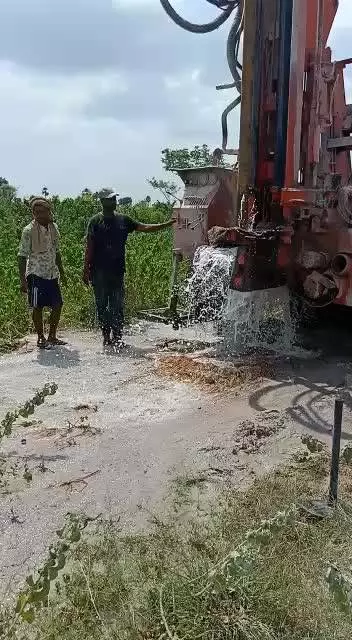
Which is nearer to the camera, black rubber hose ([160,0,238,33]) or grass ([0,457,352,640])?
grass ([0,457,352,640])

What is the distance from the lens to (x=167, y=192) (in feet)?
20.7

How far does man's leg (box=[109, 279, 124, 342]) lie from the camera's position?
6.55 metres

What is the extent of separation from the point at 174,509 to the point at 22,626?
40.3 inches

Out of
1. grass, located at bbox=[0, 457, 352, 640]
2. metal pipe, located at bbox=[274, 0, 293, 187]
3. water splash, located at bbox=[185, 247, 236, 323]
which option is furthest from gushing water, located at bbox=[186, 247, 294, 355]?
grass, located at bbox=[0, 457, 352, 640]

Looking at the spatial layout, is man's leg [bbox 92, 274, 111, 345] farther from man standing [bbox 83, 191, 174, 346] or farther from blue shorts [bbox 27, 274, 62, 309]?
blue shorts [bbox 27, 274, 62, 309]

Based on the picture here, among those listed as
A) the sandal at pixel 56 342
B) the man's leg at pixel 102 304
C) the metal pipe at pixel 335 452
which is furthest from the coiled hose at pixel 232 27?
the metal pipe at pixel 335 452

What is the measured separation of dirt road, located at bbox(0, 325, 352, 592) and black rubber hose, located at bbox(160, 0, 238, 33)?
292 cm

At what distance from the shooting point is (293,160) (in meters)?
5.06

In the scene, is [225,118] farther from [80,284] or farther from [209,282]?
[80,284]

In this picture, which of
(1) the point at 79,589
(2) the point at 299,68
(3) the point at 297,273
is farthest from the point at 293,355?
(1) the point at 79,589

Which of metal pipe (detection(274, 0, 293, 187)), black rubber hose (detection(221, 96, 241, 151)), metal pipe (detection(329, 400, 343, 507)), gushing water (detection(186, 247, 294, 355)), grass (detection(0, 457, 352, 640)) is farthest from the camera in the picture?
black rubber hose (detection(221, 96, 241, 151))

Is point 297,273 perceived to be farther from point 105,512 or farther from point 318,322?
point 105,512

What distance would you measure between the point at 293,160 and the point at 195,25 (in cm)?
183

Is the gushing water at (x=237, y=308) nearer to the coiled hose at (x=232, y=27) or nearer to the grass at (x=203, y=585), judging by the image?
the coiled hose at (x=232, y=27)
